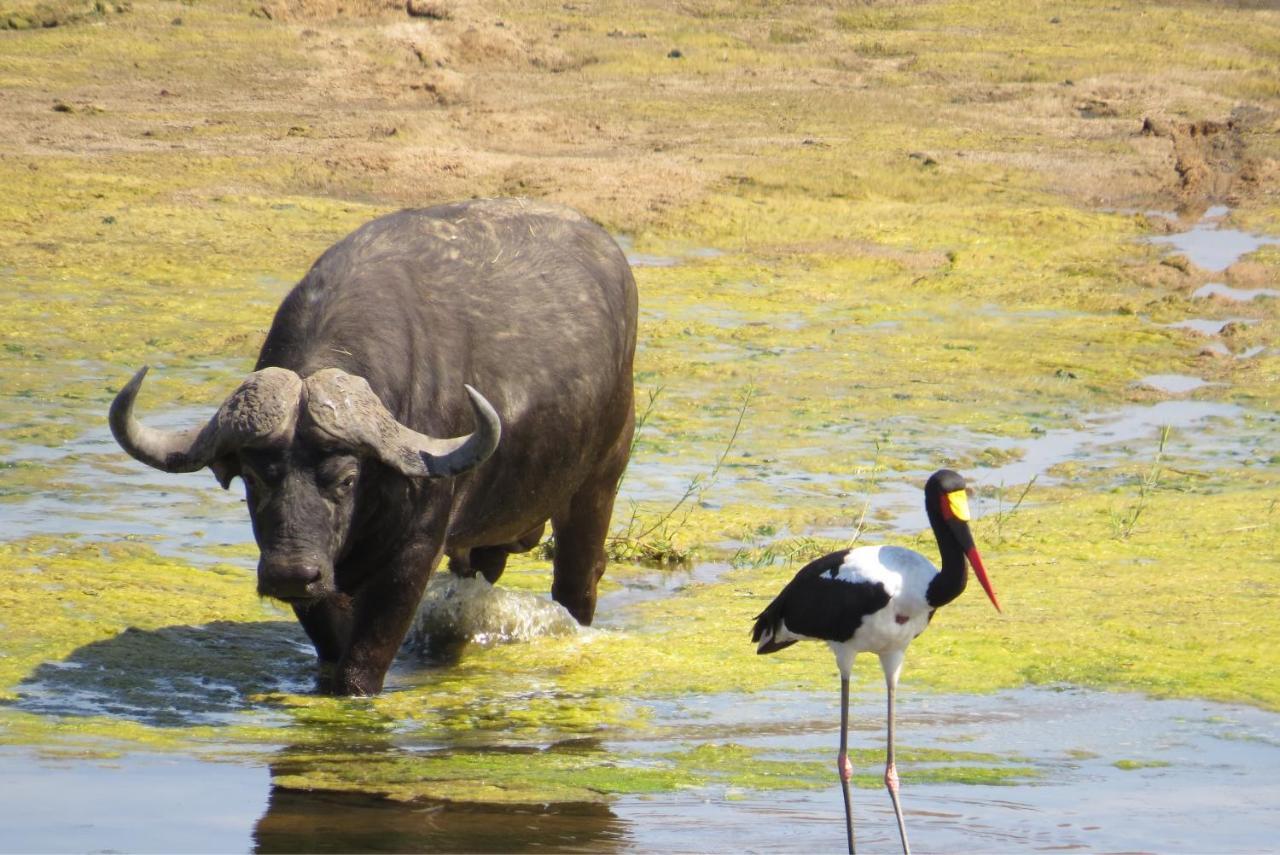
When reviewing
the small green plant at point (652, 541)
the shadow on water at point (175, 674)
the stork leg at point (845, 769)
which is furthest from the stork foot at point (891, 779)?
the small green plant at point (652, 541)

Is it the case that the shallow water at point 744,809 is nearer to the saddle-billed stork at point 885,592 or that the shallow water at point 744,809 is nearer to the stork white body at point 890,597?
the saddle-billed stork at point 885,592

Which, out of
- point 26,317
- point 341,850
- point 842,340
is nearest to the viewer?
point 341,850

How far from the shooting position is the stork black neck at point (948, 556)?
602 centimetres

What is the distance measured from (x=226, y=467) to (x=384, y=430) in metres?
0.57

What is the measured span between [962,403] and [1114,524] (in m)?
3.30

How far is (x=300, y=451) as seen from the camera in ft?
21.5

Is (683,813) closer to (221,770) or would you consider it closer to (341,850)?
(341,850)

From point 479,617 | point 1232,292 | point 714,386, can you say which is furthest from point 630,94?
point 479,617

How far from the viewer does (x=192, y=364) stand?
1327 cm

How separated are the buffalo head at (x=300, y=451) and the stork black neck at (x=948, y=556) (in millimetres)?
1573

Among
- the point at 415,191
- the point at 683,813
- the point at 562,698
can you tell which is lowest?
the point at 415,191

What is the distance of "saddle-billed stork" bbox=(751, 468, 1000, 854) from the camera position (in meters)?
6.06

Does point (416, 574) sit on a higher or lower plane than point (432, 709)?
higher

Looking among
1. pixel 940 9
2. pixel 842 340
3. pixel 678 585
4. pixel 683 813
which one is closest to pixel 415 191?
pixel 842 340
